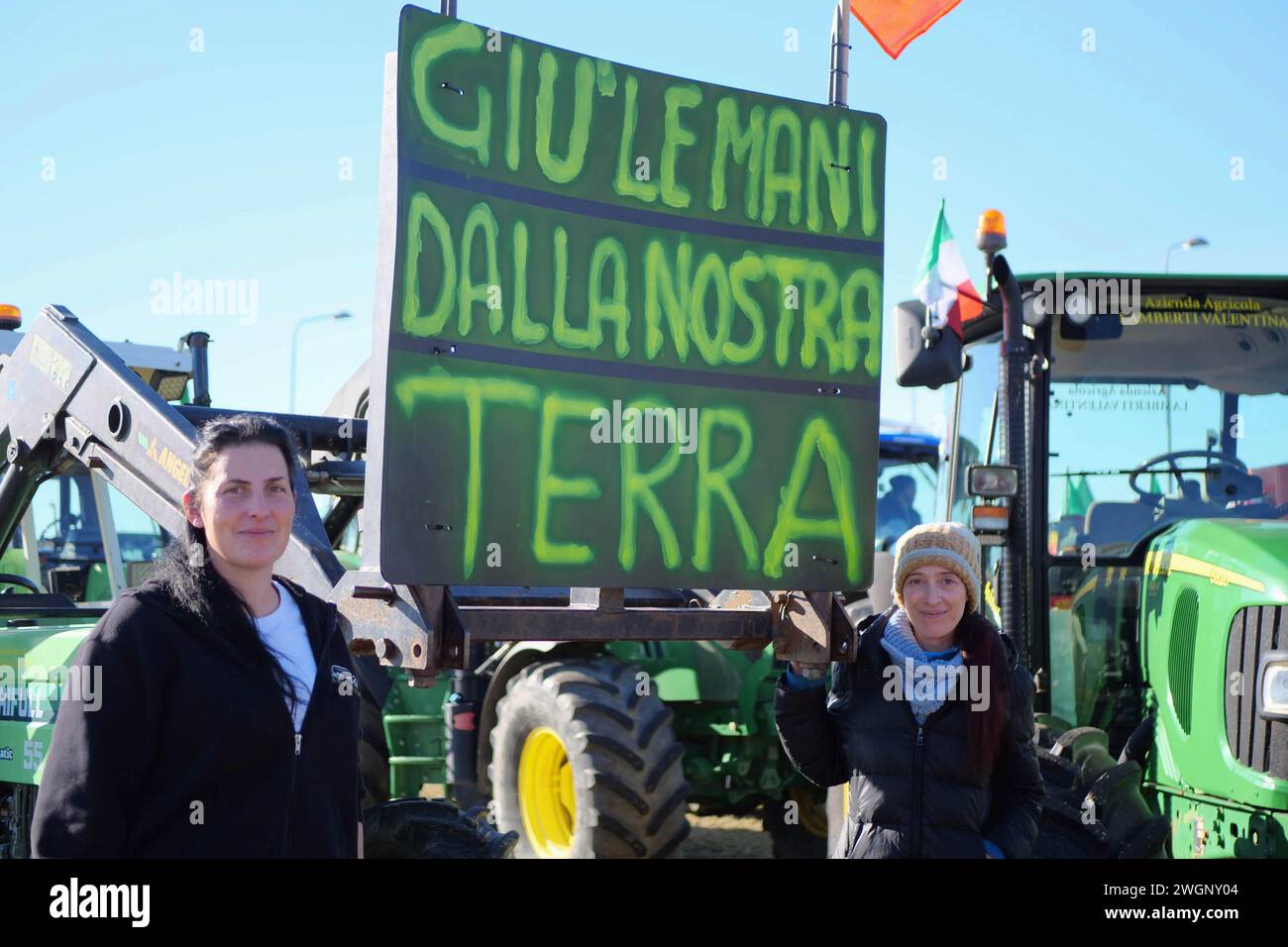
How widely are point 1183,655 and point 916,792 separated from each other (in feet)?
7.33

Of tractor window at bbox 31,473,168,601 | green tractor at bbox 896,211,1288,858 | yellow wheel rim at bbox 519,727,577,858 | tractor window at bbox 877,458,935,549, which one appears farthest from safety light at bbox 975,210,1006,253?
tractor window at bbox 877,458,935,549

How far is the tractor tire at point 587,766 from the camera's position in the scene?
19.9ft

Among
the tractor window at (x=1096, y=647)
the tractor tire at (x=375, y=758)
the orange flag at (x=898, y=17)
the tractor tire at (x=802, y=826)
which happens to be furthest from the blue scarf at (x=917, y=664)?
the tractor tire at (x=802, y=826)

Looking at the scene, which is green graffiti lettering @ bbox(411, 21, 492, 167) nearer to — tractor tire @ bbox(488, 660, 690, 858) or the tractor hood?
the tractor hood

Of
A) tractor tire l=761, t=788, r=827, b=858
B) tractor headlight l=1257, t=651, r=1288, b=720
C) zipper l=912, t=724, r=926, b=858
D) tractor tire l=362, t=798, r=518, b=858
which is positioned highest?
tractor headlight l=1257, t=651, r=1288, b=720

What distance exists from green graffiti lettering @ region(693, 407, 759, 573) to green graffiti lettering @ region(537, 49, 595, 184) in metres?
0.64

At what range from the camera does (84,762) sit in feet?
7.64

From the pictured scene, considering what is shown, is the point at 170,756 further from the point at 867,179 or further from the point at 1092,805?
the point at 1092,805

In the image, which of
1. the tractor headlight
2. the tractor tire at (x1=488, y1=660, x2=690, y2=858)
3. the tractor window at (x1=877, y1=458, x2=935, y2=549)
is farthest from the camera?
the tractor window at (x1=877, y1=458, x2=935, y2=549)

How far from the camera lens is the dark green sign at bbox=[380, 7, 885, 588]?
2885mm

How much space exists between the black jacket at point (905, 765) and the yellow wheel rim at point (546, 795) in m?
3.33
